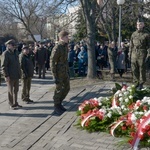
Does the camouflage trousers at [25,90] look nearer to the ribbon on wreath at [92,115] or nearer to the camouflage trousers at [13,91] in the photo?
the camouflage trousers at [13,91]

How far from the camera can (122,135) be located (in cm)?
533

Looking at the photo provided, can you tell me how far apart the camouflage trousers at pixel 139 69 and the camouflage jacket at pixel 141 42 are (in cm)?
21

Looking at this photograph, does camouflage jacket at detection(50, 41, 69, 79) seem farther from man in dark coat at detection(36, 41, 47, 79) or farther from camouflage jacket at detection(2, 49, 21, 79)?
man in dark coat at detection(36, 41, 47, 79)

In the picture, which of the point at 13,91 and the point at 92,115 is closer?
the point at 92,115

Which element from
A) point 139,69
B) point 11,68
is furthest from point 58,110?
point 139,69

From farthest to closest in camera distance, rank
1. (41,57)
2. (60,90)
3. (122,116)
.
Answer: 1. (41,57)
2. (60,90)
3. (122,116)

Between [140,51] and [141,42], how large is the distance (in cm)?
25

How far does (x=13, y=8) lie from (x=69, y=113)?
25141 millimetres

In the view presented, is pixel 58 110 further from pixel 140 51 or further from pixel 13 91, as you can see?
pixel 140 51

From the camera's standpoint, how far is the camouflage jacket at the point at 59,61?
7379 mm

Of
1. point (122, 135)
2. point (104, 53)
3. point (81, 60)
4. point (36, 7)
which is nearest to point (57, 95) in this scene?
point (122, 135)

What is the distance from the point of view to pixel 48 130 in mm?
6168

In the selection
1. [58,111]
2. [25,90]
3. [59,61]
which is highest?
[59,61]

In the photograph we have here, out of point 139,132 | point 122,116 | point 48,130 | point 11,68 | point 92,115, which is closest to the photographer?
point 139,132
